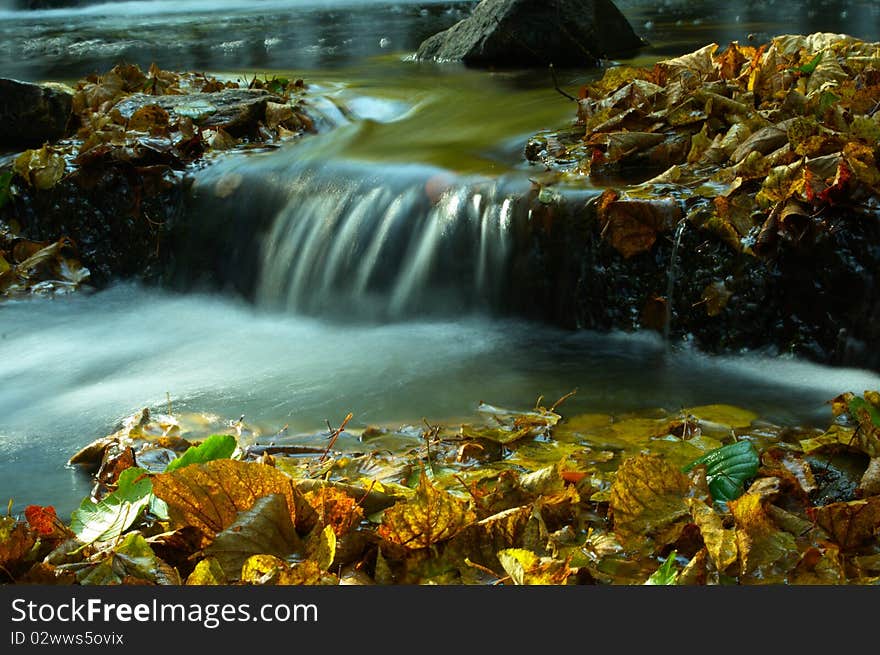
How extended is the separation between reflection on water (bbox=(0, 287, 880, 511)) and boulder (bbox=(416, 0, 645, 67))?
4.78 m

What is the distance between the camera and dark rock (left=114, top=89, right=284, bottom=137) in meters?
5.72

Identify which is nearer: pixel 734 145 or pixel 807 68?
pixel 734 145

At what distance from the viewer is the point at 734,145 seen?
3.93 meters

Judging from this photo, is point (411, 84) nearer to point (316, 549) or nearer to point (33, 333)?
point (33, 333)

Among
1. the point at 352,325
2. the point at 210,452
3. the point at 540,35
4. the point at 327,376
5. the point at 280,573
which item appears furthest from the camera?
the point at 540,35

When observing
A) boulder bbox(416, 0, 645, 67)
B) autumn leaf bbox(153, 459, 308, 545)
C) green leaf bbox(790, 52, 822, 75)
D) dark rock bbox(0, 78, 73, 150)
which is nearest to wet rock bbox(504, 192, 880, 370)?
green leaf bbox(790, 52, 822, 75)

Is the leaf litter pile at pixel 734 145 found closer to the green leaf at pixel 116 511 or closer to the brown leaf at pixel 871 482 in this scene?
the brown leaf at pixel 871 482

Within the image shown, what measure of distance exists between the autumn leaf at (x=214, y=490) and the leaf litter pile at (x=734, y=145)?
2149mm

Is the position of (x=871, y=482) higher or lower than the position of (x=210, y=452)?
lower

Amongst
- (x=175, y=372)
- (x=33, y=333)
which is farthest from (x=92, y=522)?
(x=33, y=333)

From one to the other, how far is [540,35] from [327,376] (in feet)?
18.5

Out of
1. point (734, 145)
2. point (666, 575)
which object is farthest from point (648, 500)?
point (734, 145)

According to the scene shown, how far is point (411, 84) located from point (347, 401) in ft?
16.1

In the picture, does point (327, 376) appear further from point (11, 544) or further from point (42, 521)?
point (11, 544)
